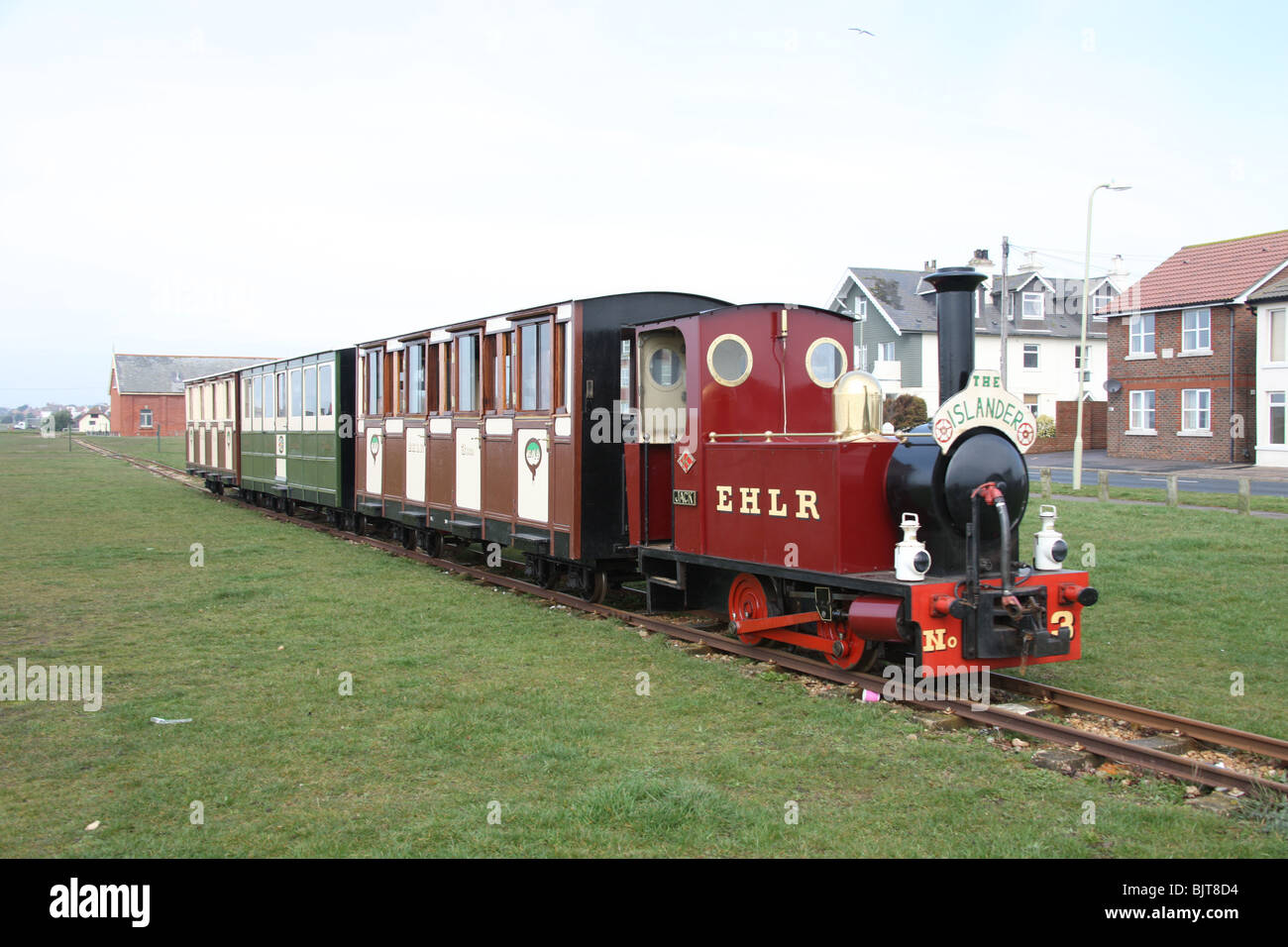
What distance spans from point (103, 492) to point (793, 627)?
25.8 meters

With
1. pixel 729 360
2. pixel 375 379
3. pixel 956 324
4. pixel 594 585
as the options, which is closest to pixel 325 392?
pixel 375 379

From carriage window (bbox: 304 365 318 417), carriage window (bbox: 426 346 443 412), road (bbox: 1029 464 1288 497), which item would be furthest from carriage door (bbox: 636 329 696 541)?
road (bbox: 1029 464 1288 497)

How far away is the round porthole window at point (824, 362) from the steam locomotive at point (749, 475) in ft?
0.07

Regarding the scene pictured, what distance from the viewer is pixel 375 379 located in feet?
56.2

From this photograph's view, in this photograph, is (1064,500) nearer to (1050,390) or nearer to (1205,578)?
(1205,578)

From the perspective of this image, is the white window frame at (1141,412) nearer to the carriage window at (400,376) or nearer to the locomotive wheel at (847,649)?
the carriage window at (400,376)

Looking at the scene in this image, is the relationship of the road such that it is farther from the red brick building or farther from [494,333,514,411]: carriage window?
the red brick building

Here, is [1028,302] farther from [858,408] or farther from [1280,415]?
[858,408]

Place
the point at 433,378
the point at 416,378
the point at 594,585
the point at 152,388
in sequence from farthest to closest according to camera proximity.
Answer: the point at 152,388, the point at 416,378, the point at 433,378, the point at 594,585

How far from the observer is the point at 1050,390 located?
4578 centimetres

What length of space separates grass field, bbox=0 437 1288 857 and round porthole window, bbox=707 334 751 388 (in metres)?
2.53

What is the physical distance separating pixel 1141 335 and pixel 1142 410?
269cm

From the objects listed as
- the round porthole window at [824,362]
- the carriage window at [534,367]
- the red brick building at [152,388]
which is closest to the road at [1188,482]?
the carriage window at [534,367]

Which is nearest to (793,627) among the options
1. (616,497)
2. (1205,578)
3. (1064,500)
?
(616,497)
